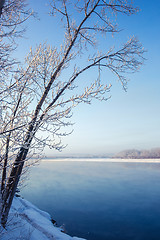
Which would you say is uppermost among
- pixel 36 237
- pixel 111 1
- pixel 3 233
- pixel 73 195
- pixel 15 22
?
pixel 111 1

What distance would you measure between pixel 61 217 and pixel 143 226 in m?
5.68

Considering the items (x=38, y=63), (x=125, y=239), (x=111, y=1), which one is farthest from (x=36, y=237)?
(x=125, y=239)

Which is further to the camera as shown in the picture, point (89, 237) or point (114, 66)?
point (89, 237)

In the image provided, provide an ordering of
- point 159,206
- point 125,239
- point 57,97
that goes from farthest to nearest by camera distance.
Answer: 1. point 159,206
2. point 125,239
3. point 57,97

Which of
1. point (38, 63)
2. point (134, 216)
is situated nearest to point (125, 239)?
point (134, 216)

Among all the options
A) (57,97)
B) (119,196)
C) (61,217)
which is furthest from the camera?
(119,196)

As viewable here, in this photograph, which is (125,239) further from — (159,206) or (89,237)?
(159,206)

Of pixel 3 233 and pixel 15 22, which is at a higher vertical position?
pixel 15 22

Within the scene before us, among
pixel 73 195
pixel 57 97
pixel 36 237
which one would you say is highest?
pixel 57 97

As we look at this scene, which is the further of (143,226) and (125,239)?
(143,226)

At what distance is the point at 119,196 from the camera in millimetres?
18000

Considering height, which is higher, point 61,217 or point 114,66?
point 114,66

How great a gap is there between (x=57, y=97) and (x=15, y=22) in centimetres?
193

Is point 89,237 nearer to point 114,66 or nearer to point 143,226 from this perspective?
point 143,226
